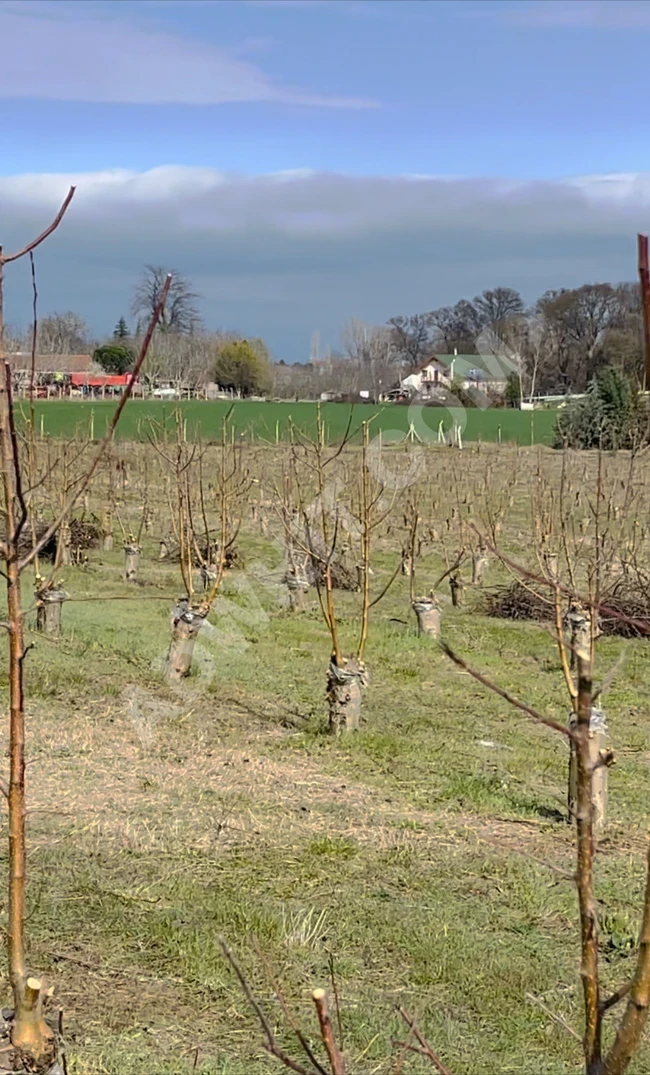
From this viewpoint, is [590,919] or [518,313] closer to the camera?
[590,919]

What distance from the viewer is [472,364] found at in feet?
29.0

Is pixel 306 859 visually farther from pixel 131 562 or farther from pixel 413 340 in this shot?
pixel 131 562

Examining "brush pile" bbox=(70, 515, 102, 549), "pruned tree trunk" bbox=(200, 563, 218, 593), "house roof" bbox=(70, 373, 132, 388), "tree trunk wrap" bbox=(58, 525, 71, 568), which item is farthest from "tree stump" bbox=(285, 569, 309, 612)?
"brush pile" bbox=(70, 515, 102, 549)

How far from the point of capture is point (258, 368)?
593 inches

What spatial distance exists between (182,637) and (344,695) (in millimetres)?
1917

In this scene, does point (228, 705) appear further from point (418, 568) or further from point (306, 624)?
point (418, 568)

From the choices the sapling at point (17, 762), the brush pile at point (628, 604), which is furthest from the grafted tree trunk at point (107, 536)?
the sapling at point (17, 762)

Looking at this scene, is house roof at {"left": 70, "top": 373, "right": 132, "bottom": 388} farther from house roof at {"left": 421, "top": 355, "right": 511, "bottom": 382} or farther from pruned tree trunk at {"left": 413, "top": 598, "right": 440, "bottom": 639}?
pruned tree trunk at {"left": 413, "top": 598, "right": 440, "bottom": 639}

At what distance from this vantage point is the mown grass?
3225 millimetres

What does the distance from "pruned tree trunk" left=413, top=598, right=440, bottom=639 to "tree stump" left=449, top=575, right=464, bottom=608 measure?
8.24 ft

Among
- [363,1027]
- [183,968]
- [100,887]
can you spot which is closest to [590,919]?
[363,1027]

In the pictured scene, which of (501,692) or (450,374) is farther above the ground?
(450,374)

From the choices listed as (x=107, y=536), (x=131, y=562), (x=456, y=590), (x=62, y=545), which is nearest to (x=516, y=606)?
(x=456, y=590)

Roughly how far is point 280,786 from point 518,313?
7178mm
